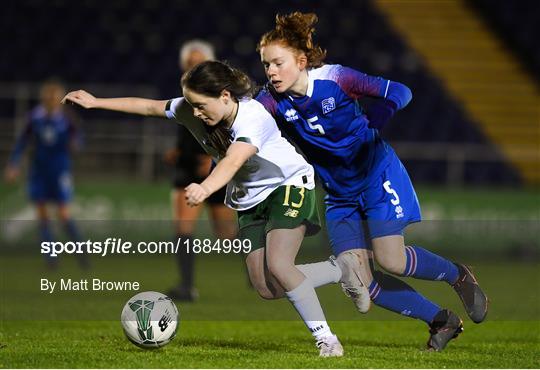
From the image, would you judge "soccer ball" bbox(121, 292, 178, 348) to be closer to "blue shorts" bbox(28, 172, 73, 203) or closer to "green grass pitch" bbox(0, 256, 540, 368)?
"green grass pitch" bbox(0, 256, 540, 368)

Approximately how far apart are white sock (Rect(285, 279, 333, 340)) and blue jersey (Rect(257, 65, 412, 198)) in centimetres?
65

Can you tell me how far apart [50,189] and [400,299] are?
22.5ft

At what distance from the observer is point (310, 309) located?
17.6ft

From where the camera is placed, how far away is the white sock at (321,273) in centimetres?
559

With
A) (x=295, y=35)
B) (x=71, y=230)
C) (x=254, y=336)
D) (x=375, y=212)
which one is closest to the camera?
(x=295, y=35)

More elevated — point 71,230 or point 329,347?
point 329,347

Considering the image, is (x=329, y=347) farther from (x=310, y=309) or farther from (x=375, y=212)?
(x=375, y=212)

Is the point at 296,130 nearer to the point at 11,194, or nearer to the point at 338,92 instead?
the point at 338,92

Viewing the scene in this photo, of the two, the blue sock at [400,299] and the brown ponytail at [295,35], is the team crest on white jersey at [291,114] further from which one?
the blue sock at [400,299]

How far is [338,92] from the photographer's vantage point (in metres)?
5.59

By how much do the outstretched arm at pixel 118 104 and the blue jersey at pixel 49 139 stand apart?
6260 mm

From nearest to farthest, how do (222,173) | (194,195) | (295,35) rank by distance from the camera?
(194,195) → (222,173) → (295,35)

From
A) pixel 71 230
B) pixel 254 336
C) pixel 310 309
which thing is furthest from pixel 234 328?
pixel 71 230

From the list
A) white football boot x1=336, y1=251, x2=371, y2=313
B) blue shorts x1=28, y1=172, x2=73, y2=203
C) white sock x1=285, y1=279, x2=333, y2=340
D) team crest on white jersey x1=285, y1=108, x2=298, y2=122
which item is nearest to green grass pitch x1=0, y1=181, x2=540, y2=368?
white sock x1=285, y1=279, x2=333, y2=340
